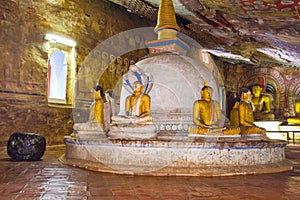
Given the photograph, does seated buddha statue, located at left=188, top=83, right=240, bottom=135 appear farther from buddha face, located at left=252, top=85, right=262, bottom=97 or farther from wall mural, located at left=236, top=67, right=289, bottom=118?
wall mural, located at left=236, top=67, right=289, bottom=118

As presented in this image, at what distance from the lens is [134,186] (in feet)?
10.2

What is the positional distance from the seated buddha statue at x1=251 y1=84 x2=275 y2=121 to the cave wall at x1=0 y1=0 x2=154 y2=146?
923 centimetres

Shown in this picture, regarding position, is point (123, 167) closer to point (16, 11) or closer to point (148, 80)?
point (148, 80)

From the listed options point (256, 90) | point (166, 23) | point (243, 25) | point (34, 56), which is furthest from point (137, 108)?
point (256, 90)

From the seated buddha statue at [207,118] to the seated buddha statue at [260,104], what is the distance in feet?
35.2

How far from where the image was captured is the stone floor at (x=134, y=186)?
106 inches

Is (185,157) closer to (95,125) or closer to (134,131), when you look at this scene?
(134,131)

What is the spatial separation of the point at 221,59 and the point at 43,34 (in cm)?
1227

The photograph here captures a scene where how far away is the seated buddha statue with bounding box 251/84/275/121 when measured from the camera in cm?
1489

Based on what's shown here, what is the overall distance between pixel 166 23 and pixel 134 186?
493 centimetres

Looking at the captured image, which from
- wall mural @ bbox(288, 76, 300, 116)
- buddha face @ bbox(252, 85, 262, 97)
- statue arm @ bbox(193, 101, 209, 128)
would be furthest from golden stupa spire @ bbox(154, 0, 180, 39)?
wall mural @ bbox(288, 76, 300, 116)

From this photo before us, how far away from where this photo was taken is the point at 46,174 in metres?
3.78

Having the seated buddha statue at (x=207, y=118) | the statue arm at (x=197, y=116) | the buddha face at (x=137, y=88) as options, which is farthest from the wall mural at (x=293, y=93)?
the buddha face at (x=137, y=88)

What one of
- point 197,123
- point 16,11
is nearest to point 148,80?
point 197,123
